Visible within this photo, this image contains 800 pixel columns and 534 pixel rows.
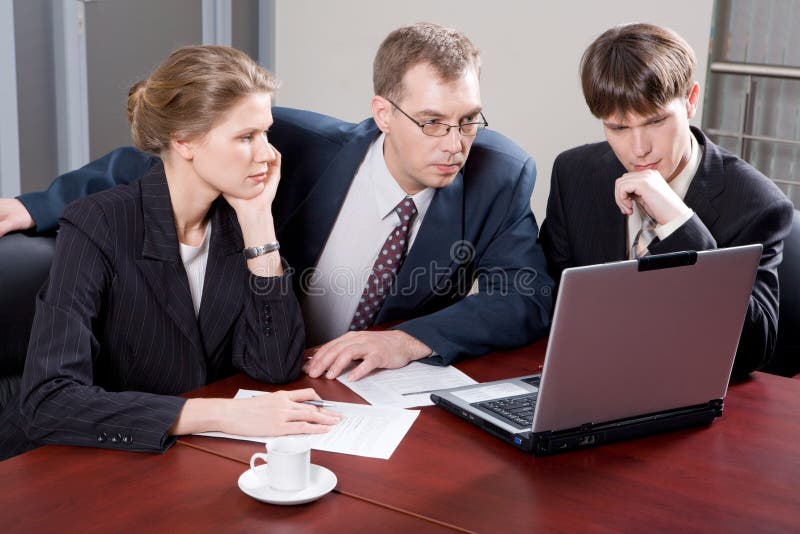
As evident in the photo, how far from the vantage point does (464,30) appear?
13.0 ft

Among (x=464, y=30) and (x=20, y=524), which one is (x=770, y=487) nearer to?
(x=20, y=524)

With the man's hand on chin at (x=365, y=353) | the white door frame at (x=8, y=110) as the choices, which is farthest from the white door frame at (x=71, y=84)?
the man's hand on chin at (x=365, y=353)

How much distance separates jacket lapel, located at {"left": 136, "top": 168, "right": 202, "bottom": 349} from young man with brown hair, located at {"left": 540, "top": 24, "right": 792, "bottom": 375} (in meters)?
0.94

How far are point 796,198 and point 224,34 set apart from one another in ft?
8.72

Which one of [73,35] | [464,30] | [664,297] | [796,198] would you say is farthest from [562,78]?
[664,297]

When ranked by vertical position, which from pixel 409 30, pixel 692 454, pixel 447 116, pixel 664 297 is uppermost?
pixel 409 30

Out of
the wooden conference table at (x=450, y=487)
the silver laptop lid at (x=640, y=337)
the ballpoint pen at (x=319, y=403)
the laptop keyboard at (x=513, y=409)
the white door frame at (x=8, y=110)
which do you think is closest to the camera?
the wooden conference table at (x=450, y=487)

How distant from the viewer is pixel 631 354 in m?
1.46

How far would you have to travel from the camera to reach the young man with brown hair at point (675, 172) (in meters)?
1.91

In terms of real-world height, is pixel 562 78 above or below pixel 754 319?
above

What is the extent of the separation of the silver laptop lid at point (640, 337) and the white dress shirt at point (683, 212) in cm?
37

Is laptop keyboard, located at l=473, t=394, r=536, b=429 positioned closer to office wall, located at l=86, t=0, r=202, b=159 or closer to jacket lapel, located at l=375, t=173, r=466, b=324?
jacket lapel, located at l=375, t=173, r=466, b=324

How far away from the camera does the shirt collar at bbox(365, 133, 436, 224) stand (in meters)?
2.29

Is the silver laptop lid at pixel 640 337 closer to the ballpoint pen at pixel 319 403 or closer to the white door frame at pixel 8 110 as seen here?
the ballpoint pen at pixel 319 403
